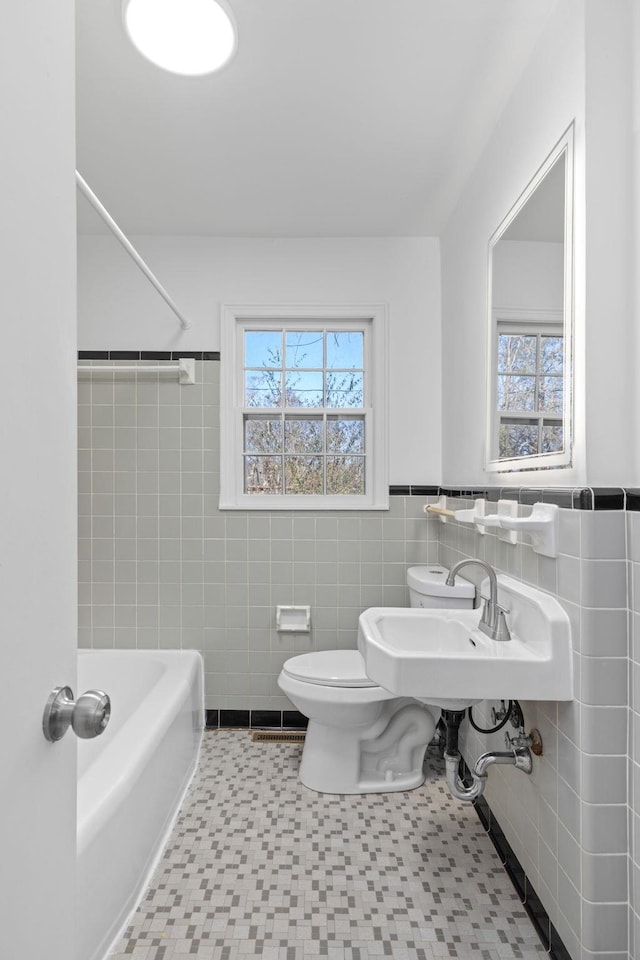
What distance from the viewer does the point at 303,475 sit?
9.56 feet

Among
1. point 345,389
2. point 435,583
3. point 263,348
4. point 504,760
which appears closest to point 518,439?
point 435,583

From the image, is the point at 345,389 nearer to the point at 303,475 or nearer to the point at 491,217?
the point at 303,475

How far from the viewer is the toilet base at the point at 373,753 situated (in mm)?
2227

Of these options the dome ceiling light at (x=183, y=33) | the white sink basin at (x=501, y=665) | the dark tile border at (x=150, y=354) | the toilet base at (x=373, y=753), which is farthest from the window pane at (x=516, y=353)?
the dark tile border at (x=150, y=354)

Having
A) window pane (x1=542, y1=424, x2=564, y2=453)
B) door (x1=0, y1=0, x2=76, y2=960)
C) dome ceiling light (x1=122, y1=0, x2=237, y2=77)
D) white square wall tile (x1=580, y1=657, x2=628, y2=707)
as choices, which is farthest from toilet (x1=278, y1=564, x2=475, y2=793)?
dome ceiling light (x1=122, y1=0, x2=237, y2=77)

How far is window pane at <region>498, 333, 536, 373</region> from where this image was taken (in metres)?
1.66

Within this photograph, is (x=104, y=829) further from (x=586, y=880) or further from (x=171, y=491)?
(x=171, y=491)

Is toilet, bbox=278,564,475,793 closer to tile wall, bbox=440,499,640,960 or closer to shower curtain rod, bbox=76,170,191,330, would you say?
tile wall, bbox=440,499,640,960

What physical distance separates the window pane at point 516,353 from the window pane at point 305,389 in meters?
1.17

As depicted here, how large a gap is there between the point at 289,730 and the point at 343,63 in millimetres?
2671

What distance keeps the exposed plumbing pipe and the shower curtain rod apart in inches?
69.2

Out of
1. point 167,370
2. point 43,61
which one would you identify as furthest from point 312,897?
point 167,370

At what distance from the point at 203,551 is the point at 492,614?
61.7 inches

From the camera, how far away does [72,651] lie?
77cm
